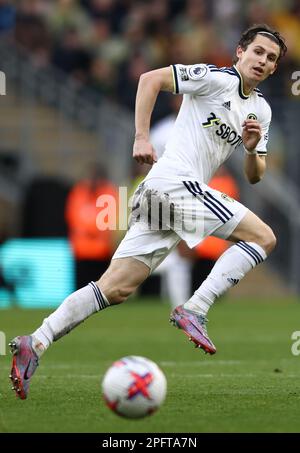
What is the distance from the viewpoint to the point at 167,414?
647cm

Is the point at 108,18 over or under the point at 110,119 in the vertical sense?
over

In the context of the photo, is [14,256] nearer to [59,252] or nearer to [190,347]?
[59,252]

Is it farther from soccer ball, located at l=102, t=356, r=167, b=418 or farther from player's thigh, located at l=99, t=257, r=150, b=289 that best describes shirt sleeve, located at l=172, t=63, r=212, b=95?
soccer ball, located at l=102, t=356, r=167, b=418

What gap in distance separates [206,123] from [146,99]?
0.53 meters

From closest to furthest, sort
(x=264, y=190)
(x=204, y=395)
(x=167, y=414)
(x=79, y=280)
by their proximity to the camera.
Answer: (x=167, y=414) → (x=204, y=395) → (x=79, y=280) → (x=264, y=190)

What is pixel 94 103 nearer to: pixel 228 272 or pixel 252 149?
pixel 252 149

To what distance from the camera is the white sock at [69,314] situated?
7.33m

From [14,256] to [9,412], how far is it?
10.6 m

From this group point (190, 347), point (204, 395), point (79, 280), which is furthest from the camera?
point (79, 280)

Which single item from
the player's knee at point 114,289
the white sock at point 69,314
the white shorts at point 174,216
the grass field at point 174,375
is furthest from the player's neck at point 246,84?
the grass field at point 174,375

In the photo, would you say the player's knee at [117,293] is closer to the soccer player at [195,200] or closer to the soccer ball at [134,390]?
the soccer player at [195,200]

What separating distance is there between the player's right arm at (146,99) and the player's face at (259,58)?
1.83ft

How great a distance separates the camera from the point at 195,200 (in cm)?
752
